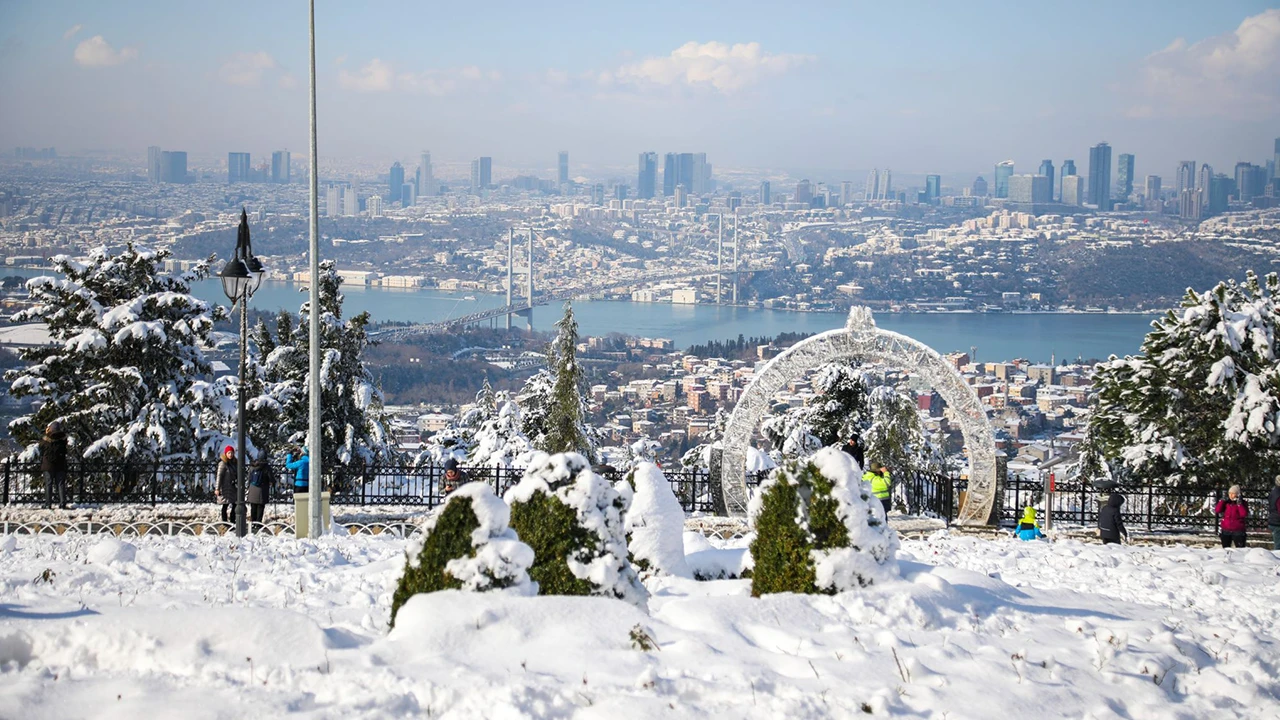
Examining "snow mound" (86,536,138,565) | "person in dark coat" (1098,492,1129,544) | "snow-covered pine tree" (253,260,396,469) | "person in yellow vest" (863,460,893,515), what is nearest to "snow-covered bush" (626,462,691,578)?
"snow mound" (86,536,138,565)

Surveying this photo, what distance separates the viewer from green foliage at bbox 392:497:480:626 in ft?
19.4

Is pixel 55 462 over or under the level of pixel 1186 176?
under

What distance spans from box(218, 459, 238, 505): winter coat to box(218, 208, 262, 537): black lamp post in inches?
50.1

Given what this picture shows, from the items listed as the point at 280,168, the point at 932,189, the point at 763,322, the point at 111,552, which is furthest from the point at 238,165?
the point at 932,189

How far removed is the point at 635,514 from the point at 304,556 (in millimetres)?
3089

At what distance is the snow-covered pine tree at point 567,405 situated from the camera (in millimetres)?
22047

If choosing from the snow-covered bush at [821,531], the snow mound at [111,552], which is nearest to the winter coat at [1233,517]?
the snow-covered bush at [821,531]

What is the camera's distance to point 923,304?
93.4 m

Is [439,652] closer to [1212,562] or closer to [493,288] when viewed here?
[1212,562]

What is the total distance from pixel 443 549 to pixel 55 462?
32.6 ft

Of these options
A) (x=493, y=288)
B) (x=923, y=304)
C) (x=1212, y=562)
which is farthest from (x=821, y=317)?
(x=1212, y=562)

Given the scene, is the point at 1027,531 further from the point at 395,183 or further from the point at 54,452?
the point at 395,183

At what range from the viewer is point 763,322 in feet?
291

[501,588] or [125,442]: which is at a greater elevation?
[501,588]
